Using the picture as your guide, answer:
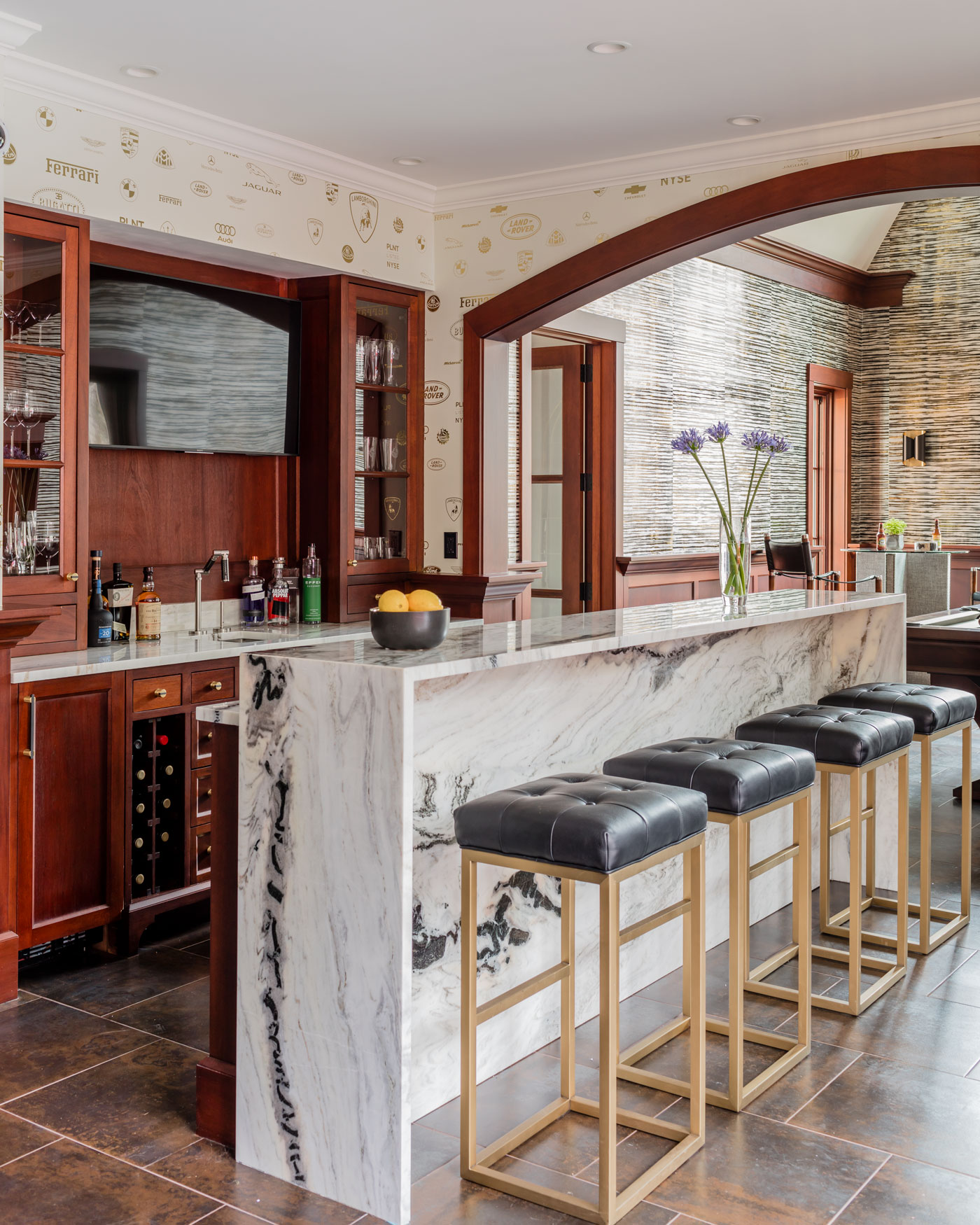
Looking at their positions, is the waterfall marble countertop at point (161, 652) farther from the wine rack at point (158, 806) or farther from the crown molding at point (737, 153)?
the crown molding at point (737, 153)

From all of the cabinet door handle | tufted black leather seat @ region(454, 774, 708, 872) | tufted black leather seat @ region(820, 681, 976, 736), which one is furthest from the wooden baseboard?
tufted black leather seat @ region(820, 681, 976, 736)

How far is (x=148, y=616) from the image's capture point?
174 inches

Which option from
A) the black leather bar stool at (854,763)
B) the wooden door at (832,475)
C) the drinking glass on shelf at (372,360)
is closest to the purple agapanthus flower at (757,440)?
the black leather bar stool at (854,763)

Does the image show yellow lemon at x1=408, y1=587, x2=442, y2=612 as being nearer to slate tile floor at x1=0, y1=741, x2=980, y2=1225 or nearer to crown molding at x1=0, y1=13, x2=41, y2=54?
slate tile floor at x1=0, y1=741, x2=980, y2=1225

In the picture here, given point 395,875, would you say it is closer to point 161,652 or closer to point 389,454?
point 161,652

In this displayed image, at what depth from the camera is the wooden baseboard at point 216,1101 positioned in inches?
104

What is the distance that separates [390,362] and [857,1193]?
387 centimetres

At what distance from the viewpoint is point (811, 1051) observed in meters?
3.11

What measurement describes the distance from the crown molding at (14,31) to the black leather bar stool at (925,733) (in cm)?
319

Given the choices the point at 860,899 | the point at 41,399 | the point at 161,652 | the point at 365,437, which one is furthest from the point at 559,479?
the point at 860,899

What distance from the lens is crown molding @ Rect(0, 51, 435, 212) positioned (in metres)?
3.87

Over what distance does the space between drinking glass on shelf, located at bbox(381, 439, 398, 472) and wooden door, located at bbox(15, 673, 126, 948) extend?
1861 mm

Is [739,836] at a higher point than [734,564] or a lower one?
lower

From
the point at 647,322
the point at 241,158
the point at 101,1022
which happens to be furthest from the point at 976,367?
the point at 101,1022
